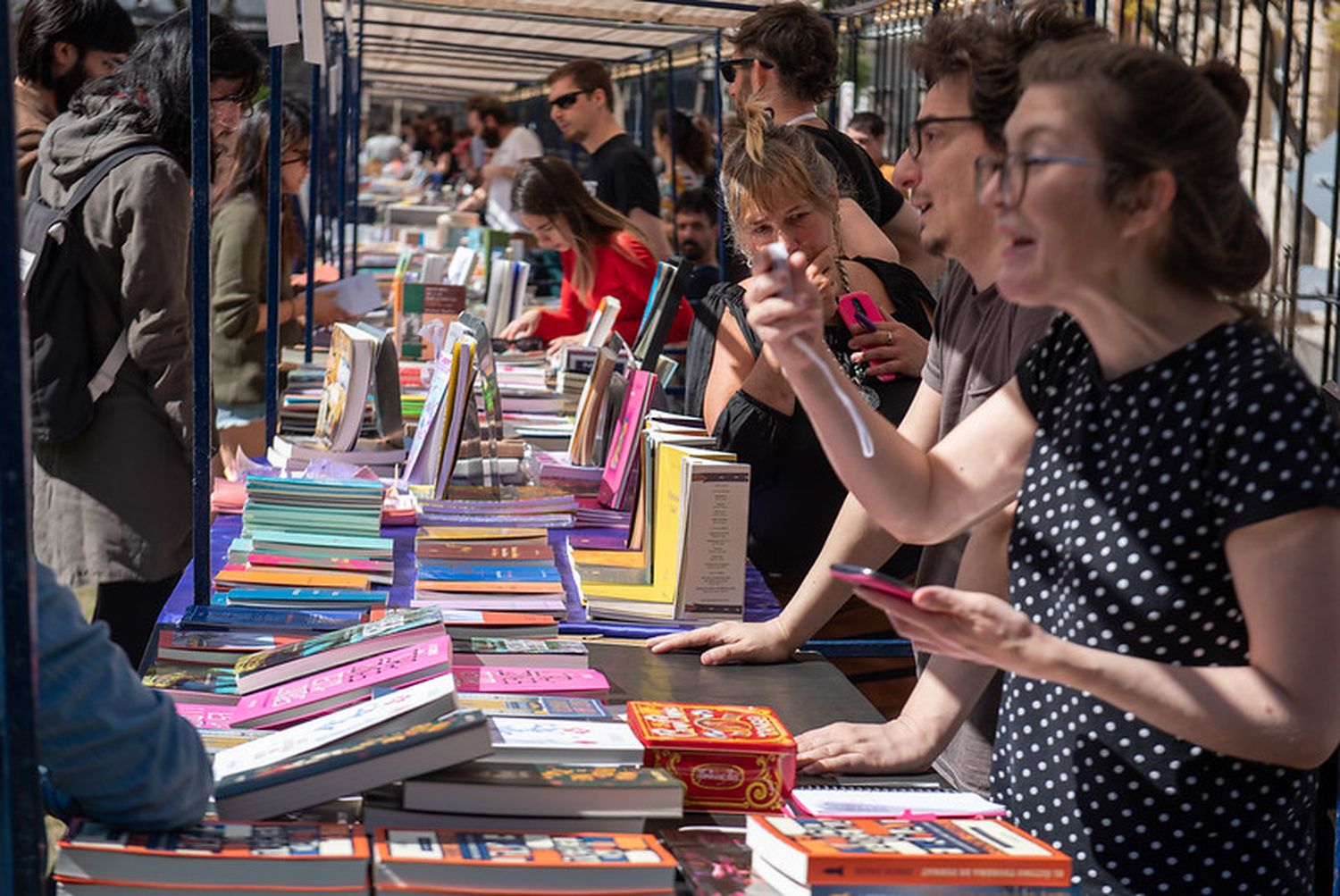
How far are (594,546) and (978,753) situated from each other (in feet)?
3.72

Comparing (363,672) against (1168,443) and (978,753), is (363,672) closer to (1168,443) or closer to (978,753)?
(978,753)

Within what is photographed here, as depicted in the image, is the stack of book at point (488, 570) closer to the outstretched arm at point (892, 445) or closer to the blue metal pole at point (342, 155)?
the outstretched arm at point (892, 445)

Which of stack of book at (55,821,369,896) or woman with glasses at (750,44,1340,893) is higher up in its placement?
woman with glasses at (750,44,1340,893)

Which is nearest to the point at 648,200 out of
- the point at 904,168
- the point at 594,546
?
the point at 594,546

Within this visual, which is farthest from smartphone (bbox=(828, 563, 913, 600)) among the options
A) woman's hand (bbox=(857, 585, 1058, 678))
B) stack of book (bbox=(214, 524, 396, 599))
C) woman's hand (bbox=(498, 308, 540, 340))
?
woman's hand (bbox=(498, 308, 540, 340))

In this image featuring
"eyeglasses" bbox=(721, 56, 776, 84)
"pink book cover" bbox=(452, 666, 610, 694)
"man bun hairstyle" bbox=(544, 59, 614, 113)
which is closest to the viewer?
"pink book cover" bbox=(452, 666, 610, 694)

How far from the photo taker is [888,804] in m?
1.60

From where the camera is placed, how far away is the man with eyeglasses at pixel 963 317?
183cm

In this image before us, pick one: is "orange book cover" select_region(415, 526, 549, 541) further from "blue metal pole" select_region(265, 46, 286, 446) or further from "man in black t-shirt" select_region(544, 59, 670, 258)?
"man in black t-shirt" select_region(544, 59, 670, 258)

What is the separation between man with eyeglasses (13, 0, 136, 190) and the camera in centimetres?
331

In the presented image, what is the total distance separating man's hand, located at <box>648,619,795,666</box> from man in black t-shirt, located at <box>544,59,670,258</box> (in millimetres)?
4048

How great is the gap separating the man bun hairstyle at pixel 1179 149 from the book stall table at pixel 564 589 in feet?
4.02

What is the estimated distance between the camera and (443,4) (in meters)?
7.43

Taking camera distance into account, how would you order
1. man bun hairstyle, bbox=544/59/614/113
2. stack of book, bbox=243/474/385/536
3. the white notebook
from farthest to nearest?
man bun hairstyle, bbox=544/59/614/113 → stack of book, bbox=243/474/385/536 → the white notebook
